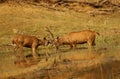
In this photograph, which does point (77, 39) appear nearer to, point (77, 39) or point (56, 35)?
point (77, 39)

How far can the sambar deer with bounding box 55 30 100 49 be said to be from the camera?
2480 centimetres

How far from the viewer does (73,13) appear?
3388 centimetres

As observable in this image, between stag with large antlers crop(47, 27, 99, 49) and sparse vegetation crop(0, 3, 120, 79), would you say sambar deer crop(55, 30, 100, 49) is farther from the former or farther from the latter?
sparse vegetation crop(0, 3, 120, 79)

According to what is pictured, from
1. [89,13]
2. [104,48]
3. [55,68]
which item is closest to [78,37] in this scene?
[104,48]

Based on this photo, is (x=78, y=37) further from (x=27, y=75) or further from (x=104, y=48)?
(x=27, y=75)

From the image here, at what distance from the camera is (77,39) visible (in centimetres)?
2516

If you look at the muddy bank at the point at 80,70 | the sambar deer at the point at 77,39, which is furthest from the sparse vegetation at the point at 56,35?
the sambar deer at the point at 77,39

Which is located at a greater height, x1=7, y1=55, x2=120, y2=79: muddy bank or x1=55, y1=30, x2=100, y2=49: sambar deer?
x1=7, y1=55, x2=120, y2=79: muddy bank

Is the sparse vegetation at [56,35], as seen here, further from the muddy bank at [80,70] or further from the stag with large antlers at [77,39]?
the stag with large antlers at [77,39]

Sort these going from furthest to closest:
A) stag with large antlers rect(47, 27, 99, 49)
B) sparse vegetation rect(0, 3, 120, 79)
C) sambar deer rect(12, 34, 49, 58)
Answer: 1. stag with large antlers rect(47, 27, 99, 49)
2. sambar deer rect(12, 34, 49, 58)
3. sparse vegetation rect(0, 3, 120, 79)

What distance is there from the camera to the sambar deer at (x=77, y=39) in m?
24.8

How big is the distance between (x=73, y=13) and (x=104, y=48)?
10.1m

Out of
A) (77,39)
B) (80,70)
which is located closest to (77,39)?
(77,39)

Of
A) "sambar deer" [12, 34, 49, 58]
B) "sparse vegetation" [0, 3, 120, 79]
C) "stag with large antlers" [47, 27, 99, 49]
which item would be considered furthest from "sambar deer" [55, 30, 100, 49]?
"sambar deer" [12, 34, 49, 58]
